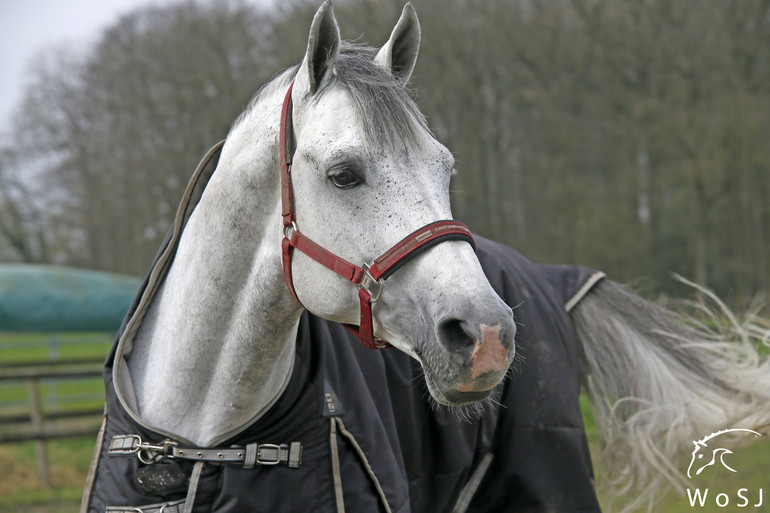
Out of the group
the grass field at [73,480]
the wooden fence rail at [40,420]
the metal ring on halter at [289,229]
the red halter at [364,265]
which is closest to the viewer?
the red halter at [364,265]

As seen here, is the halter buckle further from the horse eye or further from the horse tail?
the horse tail

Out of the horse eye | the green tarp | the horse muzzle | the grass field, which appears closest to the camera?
the horse muzzle

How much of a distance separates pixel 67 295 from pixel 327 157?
875cm

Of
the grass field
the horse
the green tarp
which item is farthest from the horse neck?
the green tarp

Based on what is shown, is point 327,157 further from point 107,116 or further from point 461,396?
point 107,116

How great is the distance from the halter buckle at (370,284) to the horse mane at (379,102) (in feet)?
1.14

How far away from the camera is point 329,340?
2.50 meters

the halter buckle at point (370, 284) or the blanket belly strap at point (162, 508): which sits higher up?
the halter buckle at point (370, 284)

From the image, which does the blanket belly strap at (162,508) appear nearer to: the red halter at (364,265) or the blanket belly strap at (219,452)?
the blanket belly strap at (219,452)

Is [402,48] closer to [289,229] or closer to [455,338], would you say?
[289,229]

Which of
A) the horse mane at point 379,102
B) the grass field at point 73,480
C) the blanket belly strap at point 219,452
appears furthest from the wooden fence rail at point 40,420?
the horse mane at point 379,102

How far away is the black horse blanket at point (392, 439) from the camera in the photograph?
→ 219 centimetres

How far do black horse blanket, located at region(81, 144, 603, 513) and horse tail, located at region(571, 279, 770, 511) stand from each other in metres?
0.23

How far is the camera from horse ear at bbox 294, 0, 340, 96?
201 centimetres
